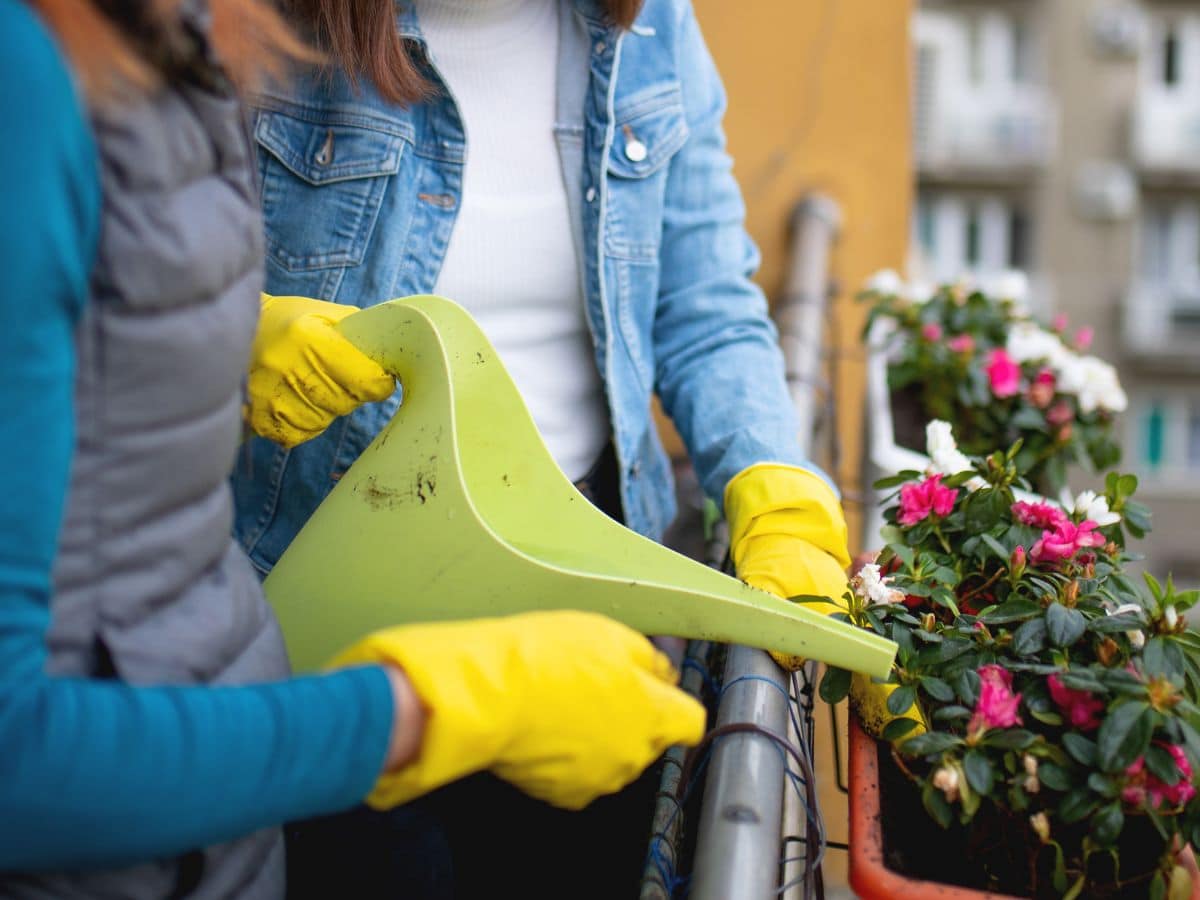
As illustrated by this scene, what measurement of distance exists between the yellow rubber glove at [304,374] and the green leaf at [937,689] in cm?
55

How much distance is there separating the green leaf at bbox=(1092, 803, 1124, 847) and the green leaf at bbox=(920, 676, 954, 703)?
0.49 ft

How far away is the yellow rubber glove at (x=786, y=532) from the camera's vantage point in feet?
4.07

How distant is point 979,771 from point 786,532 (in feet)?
1.18

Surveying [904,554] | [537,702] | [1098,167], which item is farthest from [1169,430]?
[537,702]

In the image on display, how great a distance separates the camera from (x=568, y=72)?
1.51 metres

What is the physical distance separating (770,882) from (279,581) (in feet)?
1.70

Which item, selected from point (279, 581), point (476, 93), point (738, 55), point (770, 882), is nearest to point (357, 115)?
point (476, 93)

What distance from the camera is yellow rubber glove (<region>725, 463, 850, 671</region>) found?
1.24 meters

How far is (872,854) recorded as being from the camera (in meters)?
1.01

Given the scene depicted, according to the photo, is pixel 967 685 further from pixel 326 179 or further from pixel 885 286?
pixel 885 286

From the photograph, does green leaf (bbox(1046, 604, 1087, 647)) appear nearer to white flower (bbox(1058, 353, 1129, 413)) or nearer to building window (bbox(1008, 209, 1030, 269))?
white flower (bbox(1058, 353, 1129, 413))

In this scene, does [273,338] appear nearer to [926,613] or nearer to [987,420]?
[926,613]

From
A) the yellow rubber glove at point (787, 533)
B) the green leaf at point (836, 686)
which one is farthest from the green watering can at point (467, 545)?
the yellow rubber glove at point (787, 533)

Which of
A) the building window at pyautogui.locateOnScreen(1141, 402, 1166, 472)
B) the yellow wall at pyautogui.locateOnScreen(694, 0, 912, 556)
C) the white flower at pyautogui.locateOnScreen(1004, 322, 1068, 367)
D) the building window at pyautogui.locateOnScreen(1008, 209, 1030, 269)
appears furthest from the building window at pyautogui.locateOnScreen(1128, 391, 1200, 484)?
the white flower at pyautogui.locateOnScreen(1004, 322, 1068, 367)
